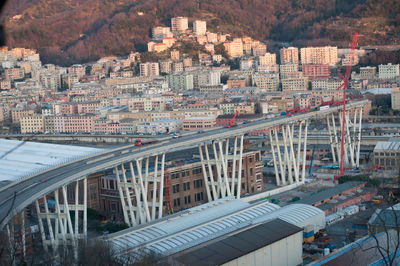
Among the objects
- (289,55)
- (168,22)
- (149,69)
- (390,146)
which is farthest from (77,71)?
(390,146)

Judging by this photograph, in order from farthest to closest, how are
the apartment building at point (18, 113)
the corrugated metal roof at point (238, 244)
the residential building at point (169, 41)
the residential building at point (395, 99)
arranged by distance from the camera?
the residential building at point (169, 41)
the apartment building at point (18, 113)
the residential building at point (395, 99)
the corrugated metal roof at point (238, 244)

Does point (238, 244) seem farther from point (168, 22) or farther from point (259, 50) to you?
point (168, 22)

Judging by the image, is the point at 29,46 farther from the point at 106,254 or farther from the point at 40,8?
the point at 106,254

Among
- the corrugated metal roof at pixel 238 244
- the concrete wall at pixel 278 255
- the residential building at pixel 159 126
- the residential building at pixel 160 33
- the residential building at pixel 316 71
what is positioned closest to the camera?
the corrugated metal roof at pixel 238 244

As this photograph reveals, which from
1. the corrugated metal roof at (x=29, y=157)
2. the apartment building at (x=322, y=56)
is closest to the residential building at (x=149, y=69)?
the apartment building at (x=322, y=56)

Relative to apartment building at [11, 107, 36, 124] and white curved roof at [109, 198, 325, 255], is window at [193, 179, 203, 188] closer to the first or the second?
white curved roof at [109, 198, 325, 255]

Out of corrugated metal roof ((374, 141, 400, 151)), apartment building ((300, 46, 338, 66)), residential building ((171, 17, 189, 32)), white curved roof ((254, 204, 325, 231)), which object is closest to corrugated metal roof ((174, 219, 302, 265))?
white curved roof ((254, 204, 325, 231))

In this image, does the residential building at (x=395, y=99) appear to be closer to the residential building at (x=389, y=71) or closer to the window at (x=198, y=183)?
the residential building at (x=389, y=71)
